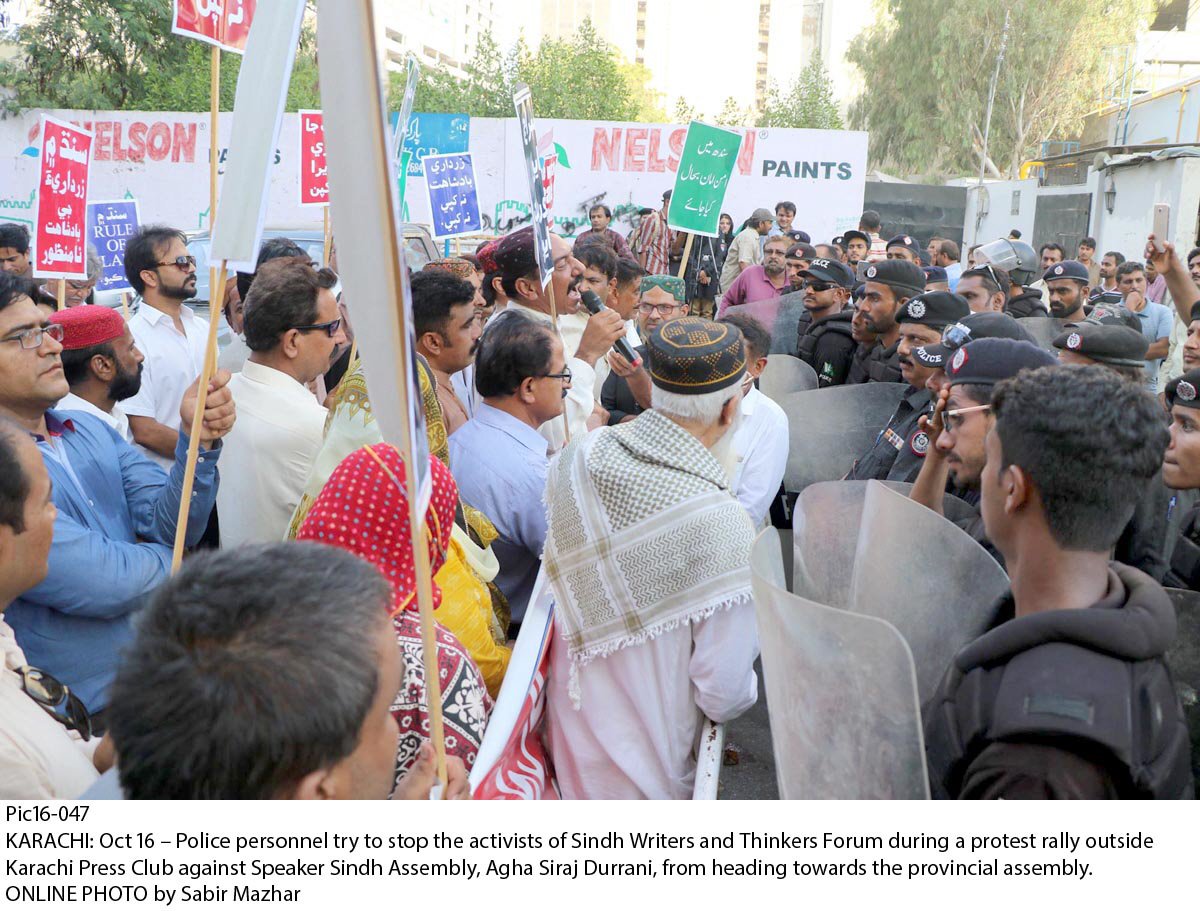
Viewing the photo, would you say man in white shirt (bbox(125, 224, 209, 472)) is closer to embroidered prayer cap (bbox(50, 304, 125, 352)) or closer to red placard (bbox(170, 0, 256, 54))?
embroidered prayer cap (bbox(50, 304, 125, 352))

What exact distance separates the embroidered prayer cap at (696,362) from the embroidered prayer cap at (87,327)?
2156 mm

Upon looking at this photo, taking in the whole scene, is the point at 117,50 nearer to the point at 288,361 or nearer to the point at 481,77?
the point at 481,77

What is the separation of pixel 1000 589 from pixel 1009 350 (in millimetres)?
1064

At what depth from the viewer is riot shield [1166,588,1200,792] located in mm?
1881

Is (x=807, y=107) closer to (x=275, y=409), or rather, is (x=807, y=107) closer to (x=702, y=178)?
(x=702, y=178)

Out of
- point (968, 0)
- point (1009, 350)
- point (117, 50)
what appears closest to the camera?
point (1009, 350)

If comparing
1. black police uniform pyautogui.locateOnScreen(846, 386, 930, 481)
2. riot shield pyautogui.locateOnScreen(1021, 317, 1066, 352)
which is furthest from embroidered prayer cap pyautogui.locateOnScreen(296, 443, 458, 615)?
riot shield pyautogui.locateOnScreen(1021, 317, 1066, 352)

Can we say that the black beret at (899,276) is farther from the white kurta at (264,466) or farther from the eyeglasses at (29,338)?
the eyeglasses at (29,338)

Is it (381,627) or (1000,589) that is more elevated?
(381,627)

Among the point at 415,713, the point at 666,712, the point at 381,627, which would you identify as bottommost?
the point at 666,712

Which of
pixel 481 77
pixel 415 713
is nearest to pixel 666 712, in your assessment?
pixel 415 713

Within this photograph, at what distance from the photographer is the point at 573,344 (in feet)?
19.2

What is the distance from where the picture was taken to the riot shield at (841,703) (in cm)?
148

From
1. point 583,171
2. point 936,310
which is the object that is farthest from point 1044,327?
point 583,171
